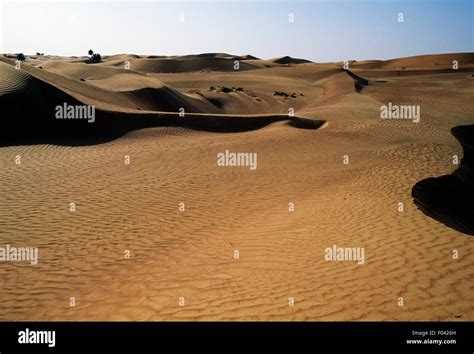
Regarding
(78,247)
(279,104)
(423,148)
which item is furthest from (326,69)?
(78,247)

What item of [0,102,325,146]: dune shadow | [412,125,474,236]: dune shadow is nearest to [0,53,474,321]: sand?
[0,102,325,146]: dune shadow

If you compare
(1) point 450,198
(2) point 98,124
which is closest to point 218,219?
(1) point 450,198

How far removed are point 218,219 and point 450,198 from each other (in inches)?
255

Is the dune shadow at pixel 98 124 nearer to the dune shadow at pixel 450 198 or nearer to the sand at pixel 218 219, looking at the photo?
the sand at pixel 218 219

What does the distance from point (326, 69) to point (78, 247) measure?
184 feet

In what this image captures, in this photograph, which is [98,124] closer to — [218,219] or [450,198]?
[218,219]

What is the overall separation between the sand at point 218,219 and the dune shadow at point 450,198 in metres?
0.19

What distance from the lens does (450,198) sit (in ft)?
34.8

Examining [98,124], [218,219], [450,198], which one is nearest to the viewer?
[218,219]

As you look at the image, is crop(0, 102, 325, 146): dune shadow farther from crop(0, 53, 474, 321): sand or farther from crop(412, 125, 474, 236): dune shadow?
crop(412, 125, 474, 236): dune shadow

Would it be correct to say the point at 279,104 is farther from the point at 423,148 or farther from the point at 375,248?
the point at 375,248

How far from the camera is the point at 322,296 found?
5422 millimetres

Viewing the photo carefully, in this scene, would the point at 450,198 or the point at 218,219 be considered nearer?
the point at 218,219

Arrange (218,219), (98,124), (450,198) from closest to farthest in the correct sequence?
(218,219) < (450,198) < (98,124)
